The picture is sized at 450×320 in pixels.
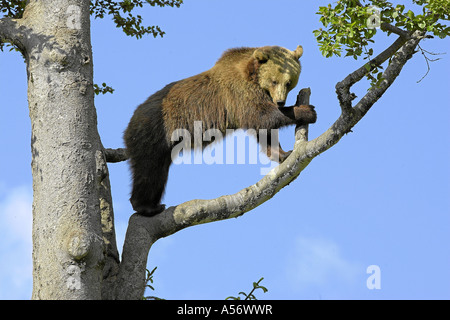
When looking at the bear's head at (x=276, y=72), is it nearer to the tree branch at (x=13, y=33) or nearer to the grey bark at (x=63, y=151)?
the grey bark at (x=63, y=151)

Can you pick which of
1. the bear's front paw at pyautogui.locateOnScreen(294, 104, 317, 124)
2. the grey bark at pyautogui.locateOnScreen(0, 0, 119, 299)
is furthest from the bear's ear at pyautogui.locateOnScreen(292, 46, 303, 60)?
the grey bark at pyautogui.locateOnScreen(0, 0, 119, 299)

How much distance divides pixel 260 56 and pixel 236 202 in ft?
7.69

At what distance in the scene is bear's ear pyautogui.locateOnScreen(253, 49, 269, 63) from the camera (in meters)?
7.59

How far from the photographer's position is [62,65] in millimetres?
5945

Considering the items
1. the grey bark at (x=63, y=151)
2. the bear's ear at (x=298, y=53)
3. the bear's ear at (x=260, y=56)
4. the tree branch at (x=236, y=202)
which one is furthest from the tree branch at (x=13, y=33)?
the bear's ear at (x=298, y=53)

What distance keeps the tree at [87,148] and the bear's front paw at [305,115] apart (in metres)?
0.31

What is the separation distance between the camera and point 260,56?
7590 mm

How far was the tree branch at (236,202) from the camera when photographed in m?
5.70

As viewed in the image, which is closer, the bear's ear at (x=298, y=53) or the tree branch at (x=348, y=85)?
the tree branch at (x=348, y=85)

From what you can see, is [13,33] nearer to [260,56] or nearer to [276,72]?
[260,56]

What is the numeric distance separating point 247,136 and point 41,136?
8.50ft

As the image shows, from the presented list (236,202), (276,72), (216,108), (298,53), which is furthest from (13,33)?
(298,53)
